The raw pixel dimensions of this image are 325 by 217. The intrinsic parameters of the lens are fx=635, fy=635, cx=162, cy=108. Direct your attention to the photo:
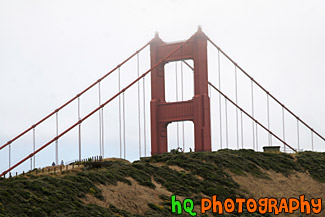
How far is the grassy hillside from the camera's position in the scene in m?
36.3

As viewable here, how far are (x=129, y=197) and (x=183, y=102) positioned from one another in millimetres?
27046

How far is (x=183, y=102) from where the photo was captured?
68375 millimetres

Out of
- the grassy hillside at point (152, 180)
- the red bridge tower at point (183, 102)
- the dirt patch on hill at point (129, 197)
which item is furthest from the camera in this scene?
the red bridge tower at point (183, 102)

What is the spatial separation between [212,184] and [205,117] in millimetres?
14918

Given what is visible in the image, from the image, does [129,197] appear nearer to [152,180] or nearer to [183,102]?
[152,180]

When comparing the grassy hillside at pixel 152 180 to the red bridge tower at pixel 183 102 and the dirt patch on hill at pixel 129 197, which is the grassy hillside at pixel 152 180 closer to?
the dirt patch on hill at pixel 129 197

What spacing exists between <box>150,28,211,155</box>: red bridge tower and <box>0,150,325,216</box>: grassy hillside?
393 cm

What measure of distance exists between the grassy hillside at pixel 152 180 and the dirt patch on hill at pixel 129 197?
258 mm

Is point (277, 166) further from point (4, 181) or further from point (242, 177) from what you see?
point (4, 181)

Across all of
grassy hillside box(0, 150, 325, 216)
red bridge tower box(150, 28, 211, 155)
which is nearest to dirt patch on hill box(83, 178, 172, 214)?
grassy hillside box(0, 150, 325, 216)

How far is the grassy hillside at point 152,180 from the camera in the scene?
36281 mm

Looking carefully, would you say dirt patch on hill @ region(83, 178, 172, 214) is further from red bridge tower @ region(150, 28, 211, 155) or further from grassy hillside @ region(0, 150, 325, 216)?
red bridge tower @ region(150, 28, 211, 155)

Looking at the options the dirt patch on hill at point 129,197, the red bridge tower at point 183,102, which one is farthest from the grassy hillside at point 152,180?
the red bridge tower at point 183,102

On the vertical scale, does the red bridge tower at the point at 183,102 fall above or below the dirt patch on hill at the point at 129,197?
above
